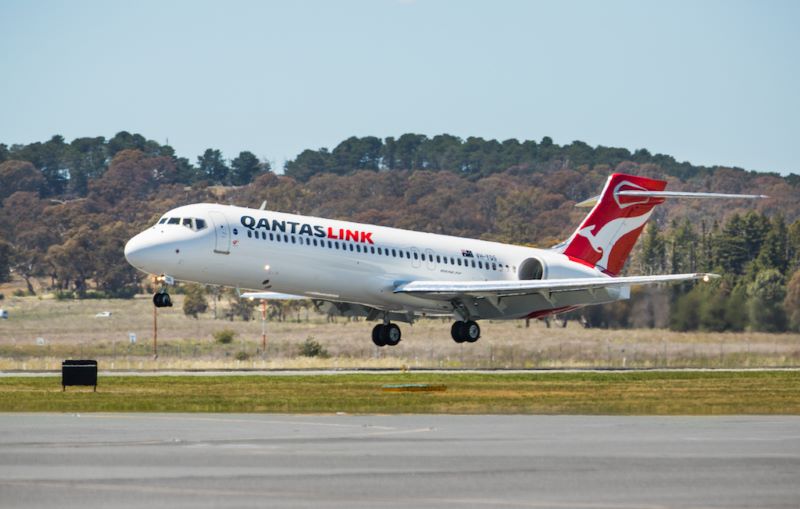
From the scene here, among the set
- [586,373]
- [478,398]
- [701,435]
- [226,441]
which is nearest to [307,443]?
[226,441]

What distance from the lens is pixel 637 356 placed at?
189 feet

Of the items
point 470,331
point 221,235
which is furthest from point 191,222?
point 470,331

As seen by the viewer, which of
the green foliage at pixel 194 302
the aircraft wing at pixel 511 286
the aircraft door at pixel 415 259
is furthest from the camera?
the green foliage at pixel 194 302

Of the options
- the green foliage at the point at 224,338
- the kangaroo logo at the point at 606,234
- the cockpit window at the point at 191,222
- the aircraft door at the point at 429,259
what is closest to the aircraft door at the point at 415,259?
the aircraft door at the point at 429,259

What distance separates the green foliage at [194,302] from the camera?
365 feet

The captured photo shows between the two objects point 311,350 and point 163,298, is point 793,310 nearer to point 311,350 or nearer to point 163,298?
point 311,350

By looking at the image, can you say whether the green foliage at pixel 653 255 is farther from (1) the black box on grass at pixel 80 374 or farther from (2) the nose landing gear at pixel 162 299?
(1) the black box on grass at pixel 80 374

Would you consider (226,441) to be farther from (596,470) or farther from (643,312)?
(643,312)

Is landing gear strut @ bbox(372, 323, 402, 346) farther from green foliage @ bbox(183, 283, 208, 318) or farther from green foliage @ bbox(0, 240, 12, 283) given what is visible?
green foliage @ bbox(0, 240, 12, 283)

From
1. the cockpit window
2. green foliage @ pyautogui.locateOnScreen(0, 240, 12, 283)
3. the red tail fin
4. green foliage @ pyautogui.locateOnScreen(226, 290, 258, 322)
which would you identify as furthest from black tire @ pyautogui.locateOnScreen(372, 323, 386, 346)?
green foliage @ pyautogui.locateOnScreen(0, 240, 12, 283)

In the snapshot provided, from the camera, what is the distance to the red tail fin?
191 ft

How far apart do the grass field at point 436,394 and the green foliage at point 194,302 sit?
6562cm

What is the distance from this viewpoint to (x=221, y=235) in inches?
1741

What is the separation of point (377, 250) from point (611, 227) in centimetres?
1282
